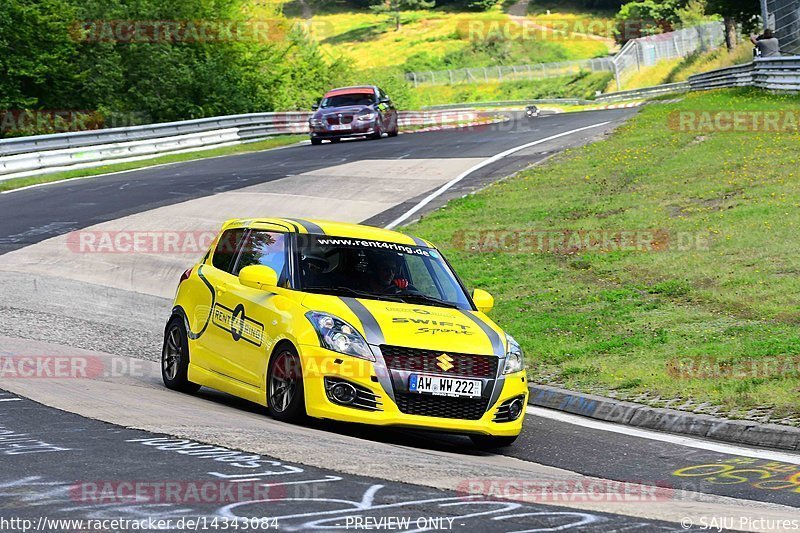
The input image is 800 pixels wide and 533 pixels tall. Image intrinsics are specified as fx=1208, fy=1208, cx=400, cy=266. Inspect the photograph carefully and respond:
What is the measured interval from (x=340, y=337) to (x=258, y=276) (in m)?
1.11

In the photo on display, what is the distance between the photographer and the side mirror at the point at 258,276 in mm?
9727

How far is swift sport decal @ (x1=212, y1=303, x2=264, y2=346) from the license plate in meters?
1.40

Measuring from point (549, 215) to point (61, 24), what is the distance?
94.9 feet

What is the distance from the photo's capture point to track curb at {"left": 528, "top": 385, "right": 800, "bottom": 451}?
9.52 metres

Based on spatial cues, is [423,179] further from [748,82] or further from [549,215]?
[748,82]

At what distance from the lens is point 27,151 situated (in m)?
30.5

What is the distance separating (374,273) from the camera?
1022cm

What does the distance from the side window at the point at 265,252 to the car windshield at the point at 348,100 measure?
29.8 meters

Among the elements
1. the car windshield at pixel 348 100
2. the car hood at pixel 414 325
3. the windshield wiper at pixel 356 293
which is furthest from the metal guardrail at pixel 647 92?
the car hood at pixel 414 325

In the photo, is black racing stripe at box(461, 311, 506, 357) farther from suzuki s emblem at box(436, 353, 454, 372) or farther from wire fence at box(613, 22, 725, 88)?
wire fence at box(613, 22, 725, 88)

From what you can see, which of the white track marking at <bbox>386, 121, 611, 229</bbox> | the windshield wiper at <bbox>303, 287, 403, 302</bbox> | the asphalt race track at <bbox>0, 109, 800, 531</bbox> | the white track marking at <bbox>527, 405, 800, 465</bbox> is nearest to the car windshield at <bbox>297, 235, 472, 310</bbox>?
the windshield wiper at <bbox>303, 287, 403, 302</bbox>

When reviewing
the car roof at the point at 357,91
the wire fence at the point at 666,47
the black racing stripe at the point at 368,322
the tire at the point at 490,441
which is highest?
the wire fence at the point at 666,47

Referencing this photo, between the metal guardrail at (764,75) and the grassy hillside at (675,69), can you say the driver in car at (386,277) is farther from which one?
the grassy hillside at (675,69)

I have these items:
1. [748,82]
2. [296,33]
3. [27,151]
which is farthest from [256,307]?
[296,33]
